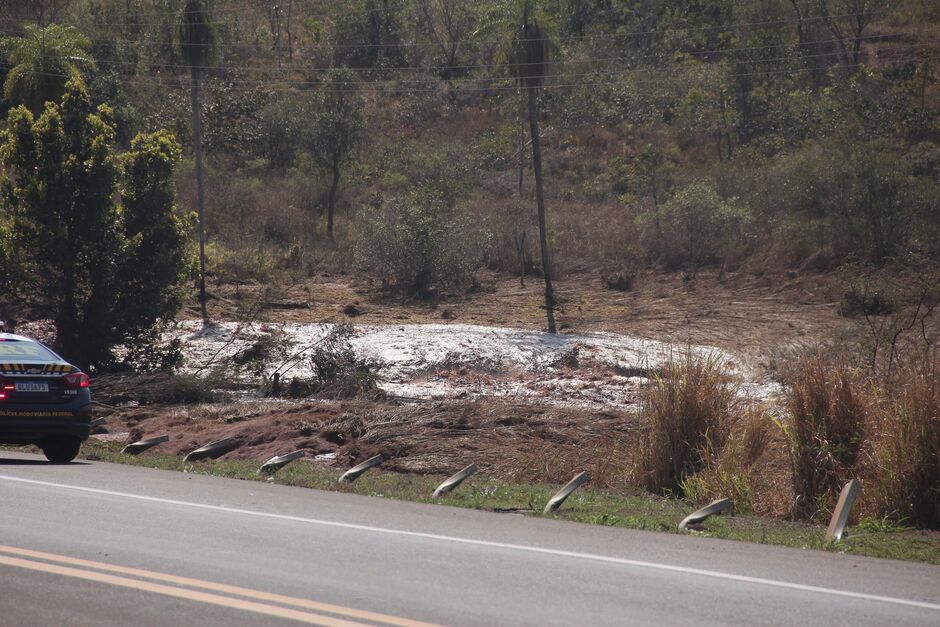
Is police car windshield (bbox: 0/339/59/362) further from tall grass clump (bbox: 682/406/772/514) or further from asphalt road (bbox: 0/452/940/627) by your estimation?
tall grass clump (bbox: 682/406/772/514)

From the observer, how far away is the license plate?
13.3 meters

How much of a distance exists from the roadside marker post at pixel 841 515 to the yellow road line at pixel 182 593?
562 centimetres

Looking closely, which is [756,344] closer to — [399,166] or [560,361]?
[560,361]

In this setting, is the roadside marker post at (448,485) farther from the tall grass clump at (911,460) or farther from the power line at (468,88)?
the power line at (468,88)

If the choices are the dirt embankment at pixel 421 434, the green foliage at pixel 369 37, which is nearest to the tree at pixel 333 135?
the green foliage at pixel 369 37

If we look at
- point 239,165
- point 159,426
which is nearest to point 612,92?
point 239,165

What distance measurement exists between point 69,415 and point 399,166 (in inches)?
1744

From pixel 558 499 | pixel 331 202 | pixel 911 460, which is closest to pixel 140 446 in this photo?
pixel 558 499

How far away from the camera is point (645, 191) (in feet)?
164

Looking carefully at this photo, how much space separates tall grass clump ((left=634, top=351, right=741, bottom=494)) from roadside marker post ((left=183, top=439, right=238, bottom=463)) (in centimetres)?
630

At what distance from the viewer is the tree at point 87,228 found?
25.7 meters

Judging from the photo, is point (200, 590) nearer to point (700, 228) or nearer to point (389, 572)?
point (389, 572)

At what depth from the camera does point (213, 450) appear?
16.0 metres

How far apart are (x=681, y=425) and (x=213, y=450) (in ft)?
22.8
